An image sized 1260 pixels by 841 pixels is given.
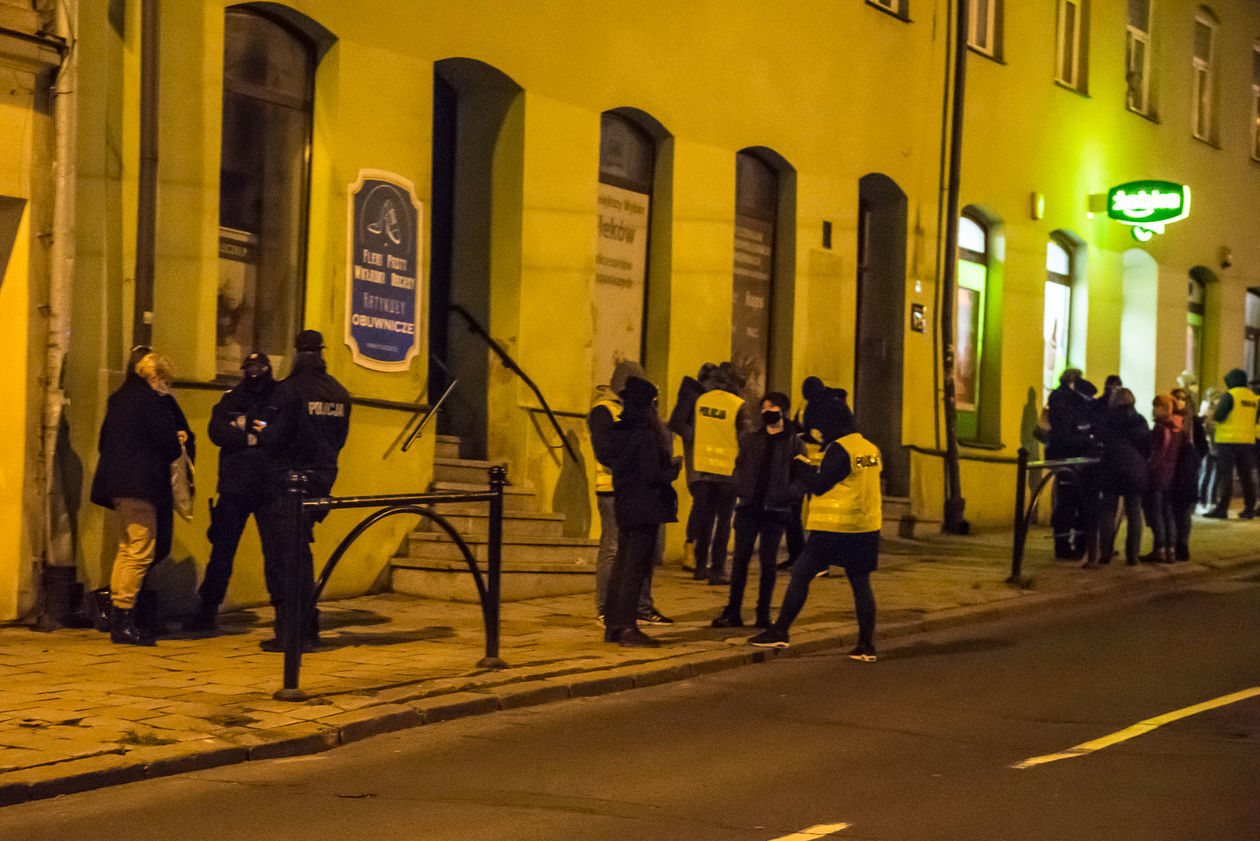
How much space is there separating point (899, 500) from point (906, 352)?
1.66 metres

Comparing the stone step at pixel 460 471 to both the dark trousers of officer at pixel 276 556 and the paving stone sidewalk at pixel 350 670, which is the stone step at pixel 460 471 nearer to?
the paving stone sidewalk at pixel 350 670

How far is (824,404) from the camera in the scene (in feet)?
35.0

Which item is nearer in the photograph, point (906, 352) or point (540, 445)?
point (540, 445)

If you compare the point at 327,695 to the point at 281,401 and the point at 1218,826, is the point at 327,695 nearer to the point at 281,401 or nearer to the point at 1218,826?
the point at 281,401

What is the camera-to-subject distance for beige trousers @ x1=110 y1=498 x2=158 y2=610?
9898mm

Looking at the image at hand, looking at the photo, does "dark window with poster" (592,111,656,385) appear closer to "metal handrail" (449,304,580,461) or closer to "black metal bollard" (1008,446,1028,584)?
"metal handrail" (449,304,580,461)

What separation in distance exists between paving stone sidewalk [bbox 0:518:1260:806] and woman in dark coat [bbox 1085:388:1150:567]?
169 cm

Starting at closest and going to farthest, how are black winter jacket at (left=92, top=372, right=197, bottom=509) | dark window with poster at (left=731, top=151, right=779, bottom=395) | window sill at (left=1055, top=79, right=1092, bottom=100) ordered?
1. black winter jacket at (left=92, top=372, right=197, bottom=509)
2. dark window with poster at (left=731, top=151, right=779, bottom=395)
3. window sill at (left=1055, top=79, right=1092, bottom=100)

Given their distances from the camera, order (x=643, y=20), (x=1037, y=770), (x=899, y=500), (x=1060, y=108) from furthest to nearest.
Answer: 1. (x=1060, y=108)
2. (x=899, y=500)
3. (x=643, y=20)
4. (x=1037, y=770)

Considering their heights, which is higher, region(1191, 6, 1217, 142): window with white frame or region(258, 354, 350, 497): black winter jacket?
region(1191, 6, 1217, 142): window with white frame

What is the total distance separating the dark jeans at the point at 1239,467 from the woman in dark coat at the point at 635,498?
1335 centimetres

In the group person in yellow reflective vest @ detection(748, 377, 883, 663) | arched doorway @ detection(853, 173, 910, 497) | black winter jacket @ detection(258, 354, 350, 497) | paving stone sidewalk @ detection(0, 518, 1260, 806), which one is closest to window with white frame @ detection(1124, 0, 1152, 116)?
arched doorway @ detection(853, 173, 910, 497)

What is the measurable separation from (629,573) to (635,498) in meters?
0.48

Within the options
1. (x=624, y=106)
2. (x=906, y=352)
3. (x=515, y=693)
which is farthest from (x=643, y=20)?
(x=515, y=693)
